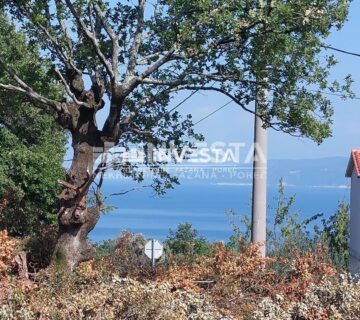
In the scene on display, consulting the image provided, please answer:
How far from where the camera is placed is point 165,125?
1179 cm

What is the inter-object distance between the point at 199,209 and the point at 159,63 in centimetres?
3659

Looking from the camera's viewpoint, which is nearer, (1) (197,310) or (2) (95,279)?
(1) (197,310)

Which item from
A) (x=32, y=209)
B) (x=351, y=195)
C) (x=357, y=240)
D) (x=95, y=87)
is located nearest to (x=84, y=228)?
(x=95, y=87)

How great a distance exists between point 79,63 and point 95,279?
9.78 ft

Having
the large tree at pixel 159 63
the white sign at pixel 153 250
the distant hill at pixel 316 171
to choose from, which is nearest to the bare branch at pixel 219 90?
the large tree at pixel 159 63

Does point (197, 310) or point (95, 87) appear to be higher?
point (95, 87)

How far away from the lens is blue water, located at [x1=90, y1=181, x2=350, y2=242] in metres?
24.1

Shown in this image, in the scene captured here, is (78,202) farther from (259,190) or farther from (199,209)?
(199,209)

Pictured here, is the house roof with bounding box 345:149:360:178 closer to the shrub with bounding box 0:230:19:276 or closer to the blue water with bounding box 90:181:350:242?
the blue water with bounding box 90:181:350:242

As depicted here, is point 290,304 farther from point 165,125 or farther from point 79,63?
point 79,63

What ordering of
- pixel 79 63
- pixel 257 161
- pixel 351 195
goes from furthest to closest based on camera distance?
pixel 351 195, pixel 257 161, pixel 79 63

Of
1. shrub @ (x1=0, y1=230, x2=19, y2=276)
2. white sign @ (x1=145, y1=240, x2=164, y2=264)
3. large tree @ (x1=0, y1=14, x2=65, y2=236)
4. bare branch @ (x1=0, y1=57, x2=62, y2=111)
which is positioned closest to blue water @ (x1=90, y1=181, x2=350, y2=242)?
large tree @ (x1=0, y1=14, x2=65, y2=236)

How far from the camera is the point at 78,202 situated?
427 inches

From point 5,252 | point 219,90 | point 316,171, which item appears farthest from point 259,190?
point 316,171
